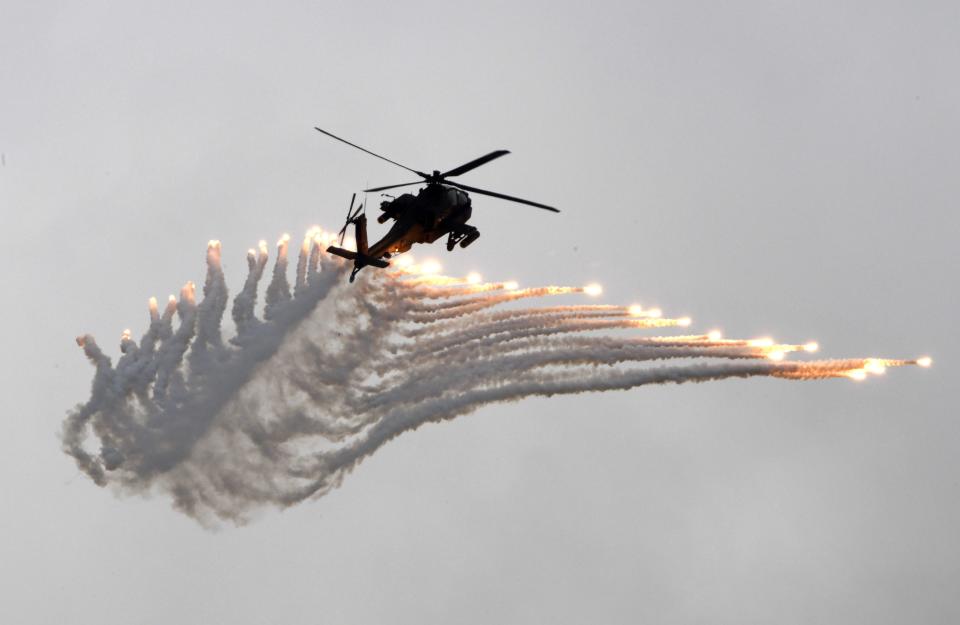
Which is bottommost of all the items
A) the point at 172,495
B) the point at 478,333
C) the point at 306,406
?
the point at 172,495

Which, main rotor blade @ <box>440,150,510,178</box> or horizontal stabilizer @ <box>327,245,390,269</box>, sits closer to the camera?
main rotor blade @ <box>440,150,510,178</box>

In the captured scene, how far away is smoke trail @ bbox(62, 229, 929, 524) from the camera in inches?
2886

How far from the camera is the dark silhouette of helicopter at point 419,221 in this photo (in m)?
71.6

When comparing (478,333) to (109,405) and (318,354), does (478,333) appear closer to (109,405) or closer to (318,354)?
(318,354)

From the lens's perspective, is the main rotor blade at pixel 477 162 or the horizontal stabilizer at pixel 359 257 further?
the horizontal stabilizer at pixel 359 257

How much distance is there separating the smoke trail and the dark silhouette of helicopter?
4.95m

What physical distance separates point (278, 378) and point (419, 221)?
1090cm

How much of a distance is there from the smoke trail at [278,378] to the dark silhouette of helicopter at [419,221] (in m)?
4.95

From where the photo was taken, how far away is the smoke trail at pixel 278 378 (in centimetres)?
7331

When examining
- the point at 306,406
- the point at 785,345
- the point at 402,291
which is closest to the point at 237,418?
the point at 306,406

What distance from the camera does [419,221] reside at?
71.8 meters

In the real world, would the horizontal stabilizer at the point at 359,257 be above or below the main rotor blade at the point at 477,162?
below

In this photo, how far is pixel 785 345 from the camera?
235 feet

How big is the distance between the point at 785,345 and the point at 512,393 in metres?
12.3
